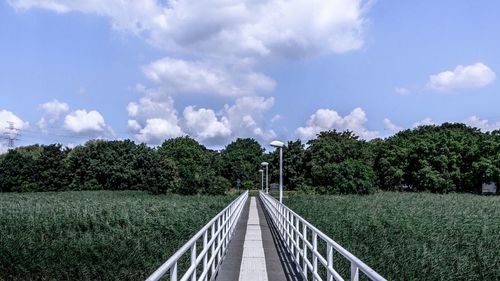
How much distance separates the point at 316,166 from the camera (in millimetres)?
79125

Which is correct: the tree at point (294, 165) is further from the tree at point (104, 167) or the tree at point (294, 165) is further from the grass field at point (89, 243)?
the grass field at point (89, 243)

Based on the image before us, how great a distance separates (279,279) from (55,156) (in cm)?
7724

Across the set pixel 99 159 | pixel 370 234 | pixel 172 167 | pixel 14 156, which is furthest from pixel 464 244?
pixel 14 156

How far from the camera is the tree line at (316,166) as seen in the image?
6191 cm

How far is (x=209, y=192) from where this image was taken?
6406cm

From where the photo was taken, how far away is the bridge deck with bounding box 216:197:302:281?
10562 mm

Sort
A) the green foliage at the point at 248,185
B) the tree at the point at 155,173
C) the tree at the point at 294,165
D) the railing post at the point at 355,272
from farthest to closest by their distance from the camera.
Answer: the green foliage at the point at 248,185, the tree at the point at 294,165, the tree at the point at 155,173, the railing post at the point at 355,272

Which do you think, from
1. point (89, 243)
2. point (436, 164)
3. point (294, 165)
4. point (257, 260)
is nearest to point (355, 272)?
point (257, 260)

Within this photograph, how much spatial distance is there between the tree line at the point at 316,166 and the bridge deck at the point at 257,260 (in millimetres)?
45221

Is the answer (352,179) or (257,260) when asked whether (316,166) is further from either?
(257,260)

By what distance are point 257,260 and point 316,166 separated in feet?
221

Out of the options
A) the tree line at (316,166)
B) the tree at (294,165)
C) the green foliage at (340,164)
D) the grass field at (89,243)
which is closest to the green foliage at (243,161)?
the tree line at (316,166)

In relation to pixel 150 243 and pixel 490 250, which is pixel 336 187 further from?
pixel 490 250

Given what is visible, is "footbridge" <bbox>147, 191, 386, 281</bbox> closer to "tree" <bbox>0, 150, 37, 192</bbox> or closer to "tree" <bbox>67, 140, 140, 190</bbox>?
"tree" <bbox>67, 140, 140, 190</bbox>
